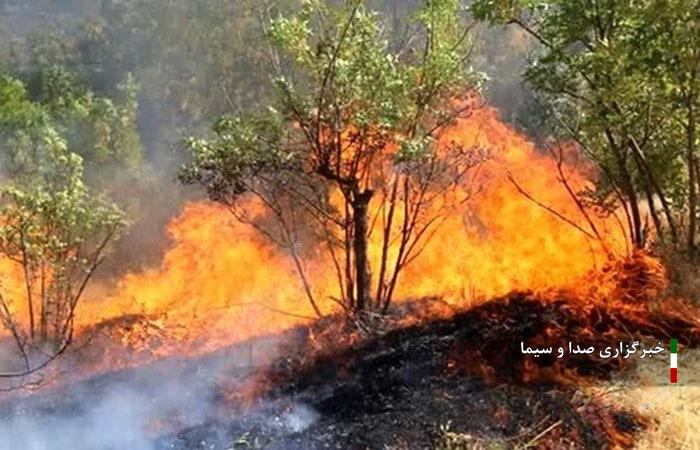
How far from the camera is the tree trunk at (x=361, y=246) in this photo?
1217 cm

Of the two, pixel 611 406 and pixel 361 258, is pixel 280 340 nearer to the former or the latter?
pixel 361 258

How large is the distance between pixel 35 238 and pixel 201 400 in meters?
4.91

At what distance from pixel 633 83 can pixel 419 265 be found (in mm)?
8574

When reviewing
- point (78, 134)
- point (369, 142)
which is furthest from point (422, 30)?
point (78, 134)

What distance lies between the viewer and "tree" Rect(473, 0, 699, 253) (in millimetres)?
9766

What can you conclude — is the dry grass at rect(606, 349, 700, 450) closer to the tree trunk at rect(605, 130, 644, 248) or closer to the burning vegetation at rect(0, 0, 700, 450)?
the burning vegetation at rect(0, 0, 700, 450)

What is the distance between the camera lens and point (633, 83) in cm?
976

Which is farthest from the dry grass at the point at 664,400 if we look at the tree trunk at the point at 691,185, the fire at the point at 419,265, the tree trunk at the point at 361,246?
the tree trunk at the point at 361,246

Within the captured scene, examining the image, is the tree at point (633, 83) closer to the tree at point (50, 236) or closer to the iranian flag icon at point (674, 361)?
the iranian flag icon at point (674, 361)

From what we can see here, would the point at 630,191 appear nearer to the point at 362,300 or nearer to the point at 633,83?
the point at 633,83

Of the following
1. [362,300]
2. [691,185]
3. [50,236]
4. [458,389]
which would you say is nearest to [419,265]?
[362,300]

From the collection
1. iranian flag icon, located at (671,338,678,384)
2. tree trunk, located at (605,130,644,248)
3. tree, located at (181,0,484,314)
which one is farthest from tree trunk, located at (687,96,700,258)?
tree, located at (181,0,484,314)

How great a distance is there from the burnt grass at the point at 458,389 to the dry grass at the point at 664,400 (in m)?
0.19

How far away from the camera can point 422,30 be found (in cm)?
1426
